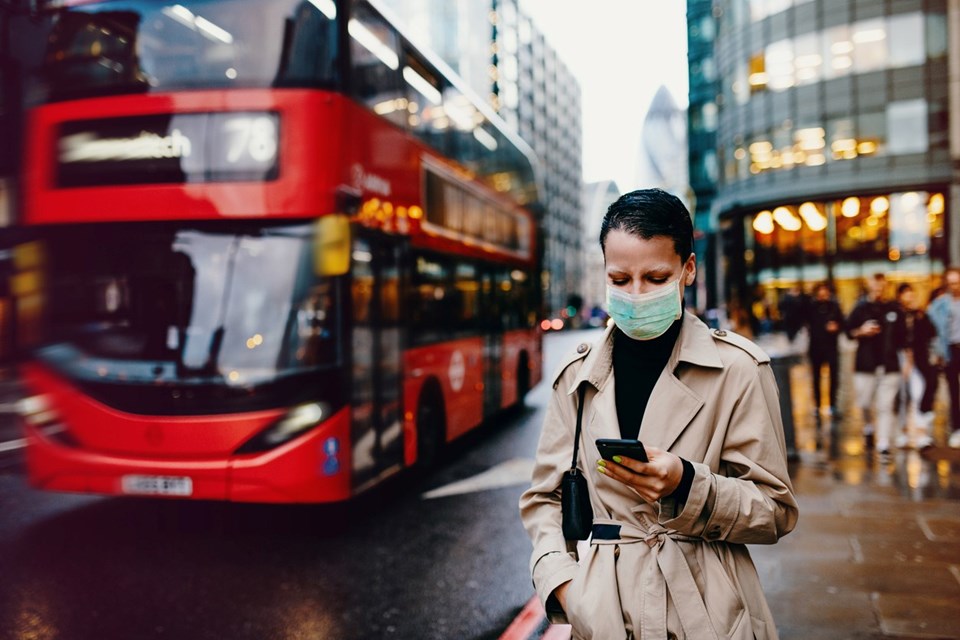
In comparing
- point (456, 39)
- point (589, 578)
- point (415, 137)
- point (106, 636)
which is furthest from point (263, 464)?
point (456, 39)

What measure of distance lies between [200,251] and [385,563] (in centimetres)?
264

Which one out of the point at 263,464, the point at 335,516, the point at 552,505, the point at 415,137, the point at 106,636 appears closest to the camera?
the point at 552,505

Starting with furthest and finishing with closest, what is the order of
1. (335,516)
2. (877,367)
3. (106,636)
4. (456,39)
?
(456,39), (877,367), (335,516), (106,636)

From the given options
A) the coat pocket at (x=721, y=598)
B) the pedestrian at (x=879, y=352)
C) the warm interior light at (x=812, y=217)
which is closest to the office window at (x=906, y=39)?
the warm interior light at (x=812, y=217)

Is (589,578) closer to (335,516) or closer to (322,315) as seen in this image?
(322,315)

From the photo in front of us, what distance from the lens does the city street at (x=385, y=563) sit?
4281 millimetres

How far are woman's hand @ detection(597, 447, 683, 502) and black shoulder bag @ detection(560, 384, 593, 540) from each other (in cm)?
30

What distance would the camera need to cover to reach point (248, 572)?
17.3 ft

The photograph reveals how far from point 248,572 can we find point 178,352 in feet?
5.50

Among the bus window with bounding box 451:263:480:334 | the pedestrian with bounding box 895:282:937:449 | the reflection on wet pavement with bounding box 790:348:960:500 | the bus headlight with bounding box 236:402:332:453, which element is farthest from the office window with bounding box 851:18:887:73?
the bus headlight with bounding box 236:402:332:453

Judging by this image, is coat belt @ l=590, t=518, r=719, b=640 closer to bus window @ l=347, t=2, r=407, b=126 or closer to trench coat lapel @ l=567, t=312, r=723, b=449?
trench coat lapel @ l=567, t=312, r=723, b=449

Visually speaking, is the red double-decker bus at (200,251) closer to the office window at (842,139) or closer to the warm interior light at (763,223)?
the office window at (842,139)

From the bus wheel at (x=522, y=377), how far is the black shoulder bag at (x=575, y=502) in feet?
34.8

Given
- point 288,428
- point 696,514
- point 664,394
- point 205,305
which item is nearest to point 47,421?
point 205,305
